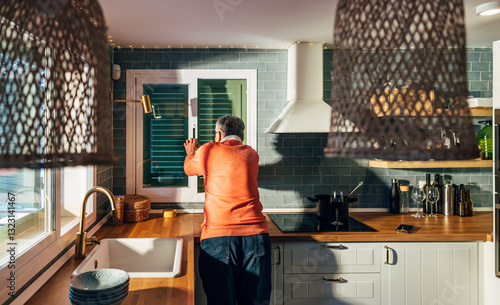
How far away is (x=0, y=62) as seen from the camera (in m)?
0.38

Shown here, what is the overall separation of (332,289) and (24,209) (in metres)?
2.05

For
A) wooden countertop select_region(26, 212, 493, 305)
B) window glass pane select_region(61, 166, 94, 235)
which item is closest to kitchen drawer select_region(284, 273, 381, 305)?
wooden countertop select_region(26, 212, 493, 305)

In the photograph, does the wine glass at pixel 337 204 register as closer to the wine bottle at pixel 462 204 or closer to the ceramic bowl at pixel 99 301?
the wine bottle at pixel 462 204

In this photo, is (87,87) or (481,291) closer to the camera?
(87,87)

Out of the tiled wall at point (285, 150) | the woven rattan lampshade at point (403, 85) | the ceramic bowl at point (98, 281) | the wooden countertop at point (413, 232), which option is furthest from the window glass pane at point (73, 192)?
the woven rattan lampshade at point (403, 85)

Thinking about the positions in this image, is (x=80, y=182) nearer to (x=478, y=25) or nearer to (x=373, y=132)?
(x=373, y=132)

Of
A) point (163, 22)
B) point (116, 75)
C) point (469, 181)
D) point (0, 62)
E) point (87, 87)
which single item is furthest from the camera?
point (469, 181)

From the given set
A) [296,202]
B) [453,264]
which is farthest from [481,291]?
[296,202]

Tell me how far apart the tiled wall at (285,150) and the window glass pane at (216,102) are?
0.15 m

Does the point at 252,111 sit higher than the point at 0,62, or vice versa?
the point at 252,111

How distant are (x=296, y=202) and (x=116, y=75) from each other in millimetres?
1962

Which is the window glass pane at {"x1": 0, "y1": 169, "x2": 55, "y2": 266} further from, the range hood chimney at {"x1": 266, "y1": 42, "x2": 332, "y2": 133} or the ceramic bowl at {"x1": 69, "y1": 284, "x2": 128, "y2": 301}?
the range hood chimney at {"x1": 266, "y1": 42, "x2": 332, "y2": 133}

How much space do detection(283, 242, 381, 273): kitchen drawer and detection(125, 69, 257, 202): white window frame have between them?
3.58 ft

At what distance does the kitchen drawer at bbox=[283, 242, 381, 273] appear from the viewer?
109 inches
